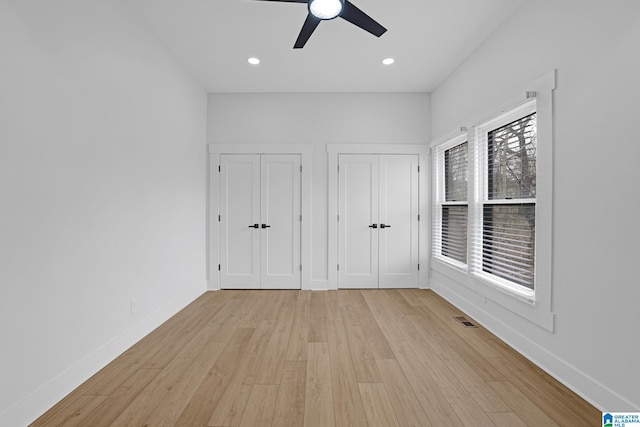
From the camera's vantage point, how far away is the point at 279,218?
4480mm

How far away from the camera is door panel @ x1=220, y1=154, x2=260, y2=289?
4469 mm

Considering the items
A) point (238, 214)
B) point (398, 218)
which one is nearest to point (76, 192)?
point (238, 214)

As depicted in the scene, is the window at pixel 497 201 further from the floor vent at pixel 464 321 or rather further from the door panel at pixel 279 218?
the door panel at pixel 279 218

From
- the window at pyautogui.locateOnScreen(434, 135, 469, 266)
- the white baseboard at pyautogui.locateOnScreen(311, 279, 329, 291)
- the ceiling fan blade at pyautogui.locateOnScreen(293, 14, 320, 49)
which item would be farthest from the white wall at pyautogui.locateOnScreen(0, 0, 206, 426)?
the window at pyautogui.locateOnScreen(434, 135, 469, 266)

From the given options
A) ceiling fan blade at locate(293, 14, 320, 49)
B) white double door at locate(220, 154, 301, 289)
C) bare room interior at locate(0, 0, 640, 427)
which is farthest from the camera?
white double door at locate(220, 154, 301, 289)

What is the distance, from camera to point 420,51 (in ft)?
10.9

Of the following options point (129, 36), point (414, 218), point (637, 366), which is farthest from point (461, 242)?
point (129, 36)

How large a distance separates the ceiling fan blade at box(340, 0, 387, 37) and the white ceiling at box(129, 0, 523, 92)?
1.80ft

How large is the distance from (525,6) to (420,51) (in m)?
1.04

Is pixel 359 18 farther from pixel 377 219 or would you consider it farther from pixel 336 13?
pixel 377 219

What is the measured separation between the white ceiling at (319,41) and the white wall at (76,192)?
41 centimetres

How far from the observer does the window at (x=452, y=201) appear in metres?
3.68

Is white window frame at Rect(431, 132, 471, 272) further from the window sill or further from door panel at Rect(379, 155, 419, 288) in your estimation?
the window sill

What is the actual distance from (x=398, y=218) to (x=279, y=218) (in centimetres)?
179
